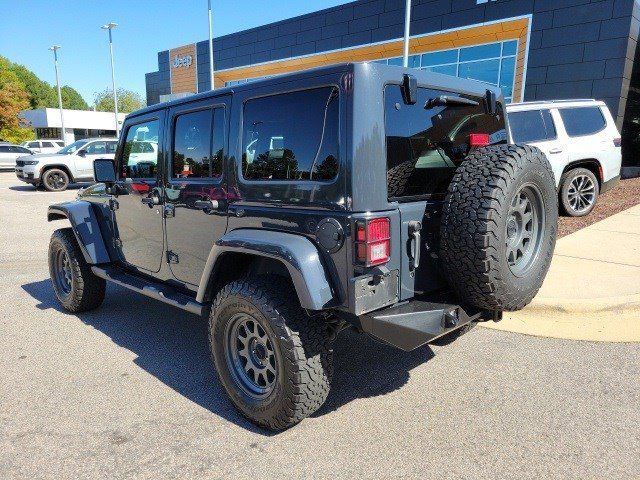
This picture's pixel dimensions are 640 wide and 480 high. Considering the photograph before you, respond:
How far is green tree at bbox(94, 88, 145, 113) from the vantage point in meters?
97.0

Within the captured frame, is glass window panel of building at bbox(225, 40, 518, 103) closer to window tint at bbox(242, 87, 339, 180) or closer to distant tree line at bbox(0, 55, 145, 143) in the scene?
window tint at bbox(242, 87, 339, 180)

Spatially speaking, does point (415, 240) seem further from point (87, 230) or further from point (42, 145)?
point (42, 145)

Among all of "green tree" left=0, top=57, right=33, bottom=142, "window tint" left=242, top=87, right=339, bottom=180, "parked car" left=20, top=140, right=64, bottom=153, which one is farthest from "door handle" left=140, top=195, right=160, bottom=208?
"green tree" left=0, top=57, right=33, bottom=142

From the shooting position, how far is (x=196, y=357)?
3.74 metres

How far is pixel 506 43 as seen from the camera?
55.9ft

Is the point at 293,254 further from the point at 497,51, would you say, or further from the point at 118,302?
the point at 497,51

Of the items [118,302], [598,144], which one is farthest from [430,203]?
[598,144]

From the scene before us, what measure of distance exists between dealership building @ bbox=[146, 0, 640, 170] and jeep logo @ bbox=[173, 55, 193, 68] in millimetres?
8669

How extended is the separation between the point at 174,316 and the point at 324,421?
7.82 ft

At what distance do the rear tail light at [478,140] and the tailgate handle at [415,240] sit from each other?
2.82 ft

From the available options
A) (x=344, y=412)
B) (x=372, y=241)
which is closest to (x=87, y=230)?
(x=344, y=412)

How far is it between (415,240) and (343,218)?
47 cm

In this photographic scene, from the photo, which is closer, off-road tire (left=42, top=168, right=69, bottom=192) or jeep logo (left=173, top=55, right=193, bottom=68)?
off-road tire (left=42, top=168, right=69, bottom=192)

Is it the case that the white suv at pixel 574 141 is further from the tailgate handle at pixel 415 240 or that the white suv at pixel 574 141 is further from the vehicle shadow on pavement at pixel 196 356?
the tailgate handle at pixel 415 240
